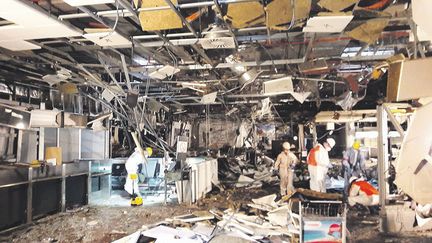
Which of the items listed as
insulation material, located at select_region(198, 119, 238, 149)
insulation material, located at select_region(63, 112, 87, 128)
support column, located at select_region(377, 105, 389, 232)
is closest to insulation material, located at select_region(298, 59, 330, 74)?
support column, located at select_region(377, 105, 389, 232)

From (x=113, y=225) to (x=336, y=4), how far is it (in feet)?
17.0

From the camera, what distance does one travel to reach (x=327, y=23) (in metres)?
3.32

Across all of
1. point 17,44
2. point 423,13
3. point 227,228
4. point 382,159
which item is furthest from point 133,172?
point 423,13

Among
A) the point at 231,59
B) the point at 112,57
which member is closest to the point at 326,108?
the point at 231,59

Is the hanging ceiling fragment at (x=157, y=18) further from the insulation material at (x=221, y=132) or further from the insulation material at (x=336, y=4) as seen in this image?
the insulation material at (x=221, y=132)

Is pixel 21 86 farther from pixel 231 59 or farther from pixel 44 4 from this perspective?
pixel 231 59

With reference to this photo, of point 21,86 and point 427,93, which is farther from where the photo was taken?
point 21,86

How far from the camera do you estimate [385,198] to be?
558 cm

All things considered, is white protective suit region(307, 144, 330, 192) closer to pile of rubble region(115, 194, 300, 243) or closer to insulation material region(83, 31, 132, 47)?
pile of rubble region(115, 194, 300, 243)

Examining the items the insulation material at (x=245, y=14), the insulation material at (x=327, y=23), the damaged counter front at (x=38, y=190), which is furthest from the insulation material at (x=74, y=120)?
the insulation material at (x=327, y=23)

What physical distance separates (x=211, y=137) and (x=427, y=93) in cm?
1120

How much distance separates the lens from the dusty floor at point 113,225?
17.1 ft

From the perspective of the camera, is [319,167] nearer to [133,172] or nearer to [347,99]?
[347,99]

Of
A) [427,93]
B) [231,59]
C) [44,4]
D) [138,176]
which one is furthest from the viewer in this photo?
[138,176]
